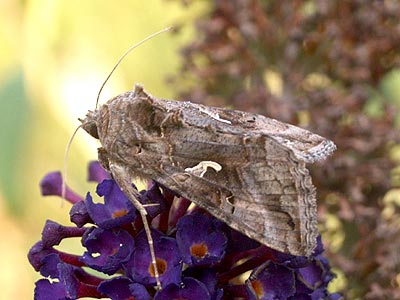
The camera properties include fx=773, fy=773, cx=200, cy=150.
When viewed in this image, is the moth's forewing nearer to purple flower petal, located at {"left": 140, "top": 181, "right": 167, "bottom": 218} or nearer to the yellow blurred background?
purple flower petal, located at {"left": 140, "top": 181, "right": 167, "bottom": 218}

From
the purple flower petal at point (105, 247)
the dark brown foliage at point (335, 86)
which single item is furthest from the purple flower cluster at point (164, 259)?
the dark brown foliage at point (335, 86)

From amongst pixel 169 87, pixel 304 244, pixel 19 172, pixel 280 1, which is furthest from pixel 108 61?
pixel 304 244

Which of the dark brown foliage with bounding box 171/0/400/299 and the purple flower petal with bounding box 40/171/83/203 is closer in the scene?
the purple flower petal with bounding box 40/171/83/203

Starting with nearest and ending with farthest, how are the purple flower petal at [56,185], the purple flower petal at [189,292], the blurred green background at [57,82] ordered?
the purple flower petal at [189,292] → the purple flower petal at [56,185] → the blurred green background at [57,82]

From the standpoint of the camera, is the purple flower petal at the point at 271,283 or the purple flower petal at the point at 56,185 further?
the purple flower petal at the point at 56,185

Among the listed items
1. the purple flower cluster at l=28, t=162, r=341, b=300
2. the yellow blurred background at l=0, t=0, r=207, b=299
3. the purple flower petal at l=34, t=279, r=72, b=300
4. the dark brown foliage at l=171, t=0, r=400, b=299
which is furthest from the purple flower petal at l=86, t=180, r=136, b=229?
the yellow blurred background at l=0, t=0, r=207, b=299

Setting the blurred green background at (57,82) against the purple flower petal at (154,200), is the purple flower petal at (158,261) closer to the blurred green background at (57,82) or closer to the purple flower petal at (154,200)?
the purple flower petal at (154,200)
